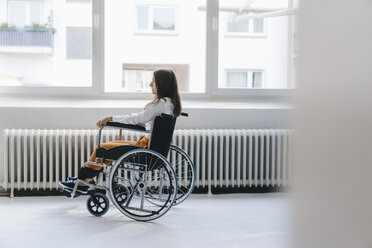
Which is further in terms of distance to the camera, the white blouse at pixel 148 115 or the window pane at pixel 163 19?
the window pane at pixel 163 19

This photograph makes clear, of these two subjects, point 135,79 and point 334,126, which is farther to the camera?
point 135,79

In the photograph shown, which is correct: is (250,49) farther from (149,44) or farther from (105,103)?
(105,103)

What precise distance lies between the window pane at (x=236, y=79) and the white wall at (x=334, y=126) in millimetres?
3470

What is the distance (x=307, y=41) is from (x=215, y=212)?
2620 millimetres

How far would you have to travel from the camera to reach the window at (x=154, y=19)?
3717mm

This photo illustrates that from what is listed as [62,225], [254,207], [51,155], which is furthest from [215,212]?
[51,155]

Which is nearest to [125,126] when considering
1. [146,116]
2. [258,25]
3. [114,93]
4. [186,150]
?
[146,116]

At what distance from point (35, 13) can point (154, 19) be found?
3.22ft

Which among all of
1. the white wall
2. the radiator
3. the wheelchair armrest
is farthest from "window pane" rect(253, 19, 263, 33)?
the white wall

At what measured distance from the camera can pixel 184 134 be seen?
348cm

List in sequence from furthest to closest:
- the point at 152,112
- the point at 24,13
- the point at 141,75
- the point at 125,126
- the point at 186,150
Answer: the point at 141,75
the point at 24,13
the point at 186,150
the point at 152,112
the point at 125,126

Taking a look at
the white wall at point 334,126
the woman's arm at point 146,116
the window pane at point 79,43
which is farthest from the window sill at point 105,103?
the white wall at point 334,126

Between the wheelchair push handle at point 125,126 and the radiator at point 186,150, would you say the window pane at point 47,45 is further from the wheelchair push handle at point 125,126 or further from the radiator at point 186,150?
the wheelchair push handle at point 125,126

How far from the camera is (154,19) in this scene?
372cm
